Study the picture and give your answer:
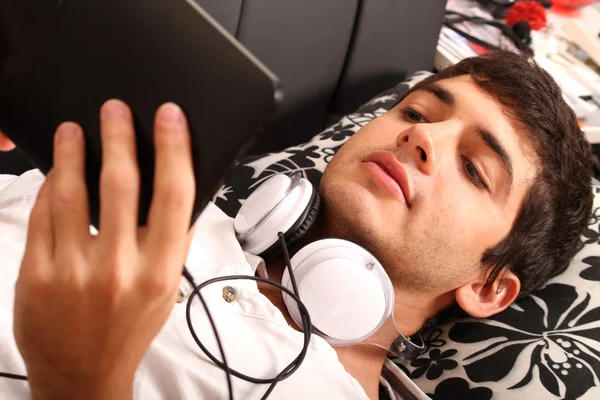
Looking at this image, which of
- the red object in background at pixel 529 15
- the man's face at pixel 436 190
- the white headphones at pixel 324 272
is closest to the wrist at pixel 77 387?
the white headphones at pixel 324 272

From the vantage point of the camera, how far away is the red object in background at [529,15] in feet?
6.57

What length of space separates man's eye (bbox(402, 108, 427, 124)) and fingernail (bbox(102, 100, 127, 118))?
2.44 feet

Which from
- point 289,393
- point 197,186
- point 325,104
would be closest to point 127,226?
point 197,186

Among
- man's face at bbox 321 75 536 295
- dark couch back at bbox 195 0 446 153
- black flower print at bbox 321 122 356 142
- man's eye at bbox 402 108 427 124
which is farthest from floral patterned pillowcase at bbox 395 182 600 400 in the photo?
dark couch back at bbox 195 0 446 153

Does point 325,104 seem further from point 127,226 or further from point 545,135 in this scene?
point 127,226

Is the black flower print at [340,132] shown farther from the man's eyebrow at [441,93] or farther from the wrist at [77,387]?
the wrist at [77,387]

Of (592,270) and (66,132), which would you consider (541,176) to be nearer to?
(592,270)

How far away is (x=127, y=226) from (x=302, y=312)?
0.49m

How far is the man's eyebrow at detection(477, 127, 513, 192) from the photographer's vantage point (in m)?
→ 0.92

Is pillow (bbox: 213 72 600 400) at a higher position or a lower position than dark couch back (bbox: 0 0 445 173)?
lower

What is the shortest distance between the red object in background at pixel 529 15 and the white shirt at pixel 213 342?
1755mm

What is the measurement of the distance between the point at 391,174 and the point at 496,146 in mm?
223

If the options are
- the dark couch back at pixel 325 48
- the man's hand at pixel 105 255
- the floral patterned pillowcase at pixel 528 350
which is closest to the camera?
the man's hand at pixel 105 255

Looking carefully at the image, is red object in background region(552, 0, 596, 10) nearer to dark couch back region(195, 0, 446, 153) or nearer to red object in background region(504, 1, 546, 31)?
red object in background region(504, 1, 546, 31)
